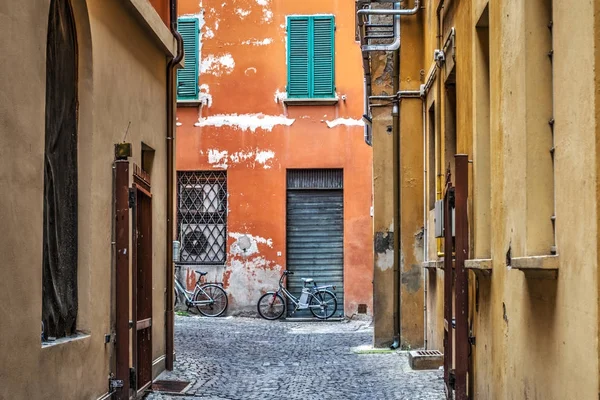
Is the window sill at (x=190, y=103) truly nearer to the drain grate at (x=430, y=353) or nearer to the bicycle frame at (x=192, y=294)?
the bicycle frame at (x=192, y=294)

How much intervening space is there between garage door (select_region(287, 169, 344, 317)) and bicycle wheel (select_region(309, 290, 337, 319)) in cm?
51

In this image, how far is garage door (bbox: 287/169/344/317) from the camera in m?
20.4

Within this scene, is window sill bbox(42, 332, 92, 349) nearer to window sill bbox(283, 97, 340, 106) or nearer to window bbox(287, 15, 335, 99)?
window sill bbox(283, 97, 340, 106)

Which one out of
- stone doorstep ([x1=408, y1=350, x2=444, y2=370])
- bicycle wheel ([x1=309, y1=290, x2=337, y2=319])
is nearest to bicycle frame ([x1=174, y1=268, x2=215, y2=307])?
bicycle wheel ([x1=309, y1=290, x2=337, y2=319])

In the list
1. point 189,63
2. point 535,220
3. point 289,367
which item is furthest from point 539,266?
point 189,63

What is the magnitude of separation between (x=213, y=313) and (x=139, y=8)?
1167 centimetres

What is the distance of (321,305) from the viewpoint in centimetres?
1966

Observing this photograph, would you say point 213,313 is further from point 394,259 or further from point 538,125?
point 538,125

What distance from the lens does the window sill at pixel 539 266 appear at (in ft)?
14.8

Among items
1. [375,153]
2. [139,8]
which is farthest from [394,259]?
[139,8]

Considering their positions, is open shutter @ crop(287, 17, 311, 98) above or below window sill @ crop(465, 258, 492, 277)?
above

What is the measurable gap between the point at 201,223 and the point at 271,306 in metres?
2.47

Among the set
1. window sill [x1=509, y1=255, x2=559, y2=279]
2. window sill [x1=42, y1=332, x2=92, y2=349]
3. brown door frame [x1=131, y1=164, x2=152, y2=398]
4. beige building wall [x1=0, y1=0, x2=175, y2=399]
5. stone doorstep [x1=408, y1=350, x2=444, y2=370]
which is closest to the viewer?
window sill [x1=509, y1=255, x2=559, y2=279]

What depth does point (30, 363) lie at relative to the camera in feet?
19.4
